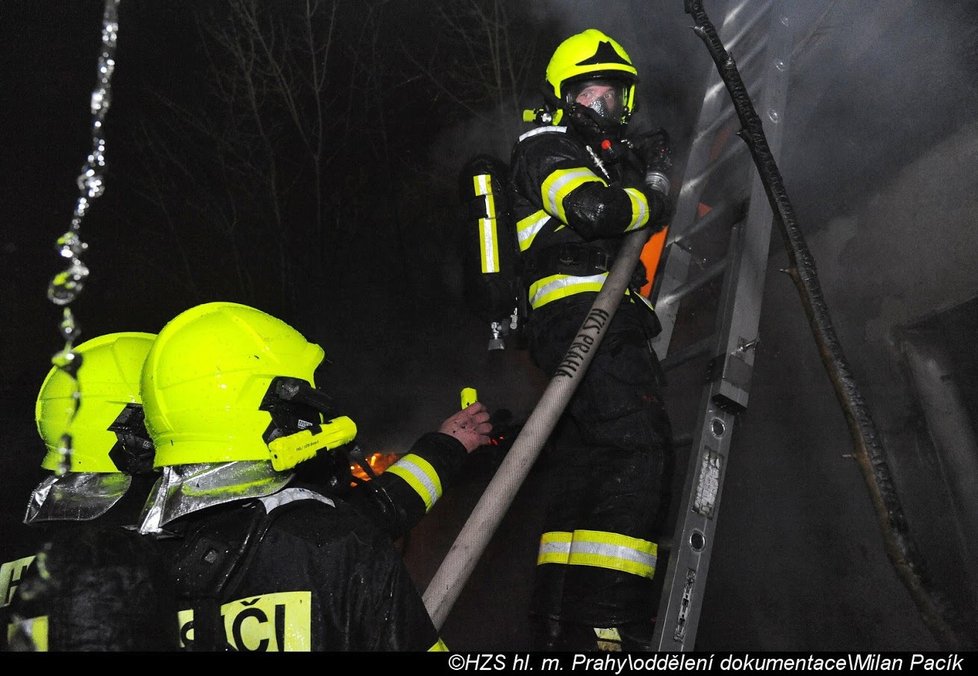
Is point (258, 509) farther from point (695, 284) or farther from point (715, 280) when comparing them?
point (715, 280)

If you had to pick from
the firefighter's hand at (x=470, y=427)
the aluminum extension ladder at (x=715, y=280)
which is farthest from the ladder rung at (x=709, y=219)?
the firefighter's hand at (x=470, y=427)

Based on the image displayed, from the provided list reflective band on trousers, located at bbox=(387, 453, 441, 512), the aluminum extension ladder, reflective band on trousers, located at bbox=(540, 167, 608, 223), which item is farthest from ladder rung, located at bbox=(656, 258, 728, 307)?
reflective band on trousers, located at bbox=(387, 453, 441, 512)

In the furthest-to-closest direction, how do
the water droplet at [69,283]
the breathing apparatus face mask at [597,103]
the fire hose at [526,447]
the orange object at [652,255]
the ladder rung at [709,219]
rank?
1. the water droplet at [69,283]
2. the orange object at [652,255]
3. the ladder rung at [709,219]
4. the breathing apparatus face mask at [597,103]
5. the fire hose at [526,447]

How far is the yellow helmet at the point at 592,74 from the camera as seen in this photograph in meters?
3.05

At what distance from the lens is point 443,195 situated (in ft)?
37.3

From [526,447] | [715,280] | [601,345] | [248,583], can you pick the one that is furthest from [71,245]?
[248,583]

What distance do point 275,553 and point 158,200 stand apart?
11.2 m

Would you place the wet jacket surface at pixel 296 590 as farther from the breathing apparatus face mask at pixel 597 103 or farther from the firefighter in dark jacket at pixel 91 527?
the breathing apparatus face mask at pixel 597 103

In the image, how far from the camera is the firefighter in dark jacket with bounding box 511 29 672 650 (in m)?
2.51

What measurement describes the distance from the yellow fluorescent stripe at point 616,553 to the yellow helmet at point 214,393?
106 centimetres

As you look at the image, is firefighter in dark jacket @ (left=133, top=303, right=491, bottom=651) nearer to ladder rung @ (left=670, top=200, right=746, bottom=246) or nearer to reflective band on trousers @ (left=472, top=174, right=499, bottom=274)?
reflective band on trousers @ (left=472, top=174, right=499, bottom=274)

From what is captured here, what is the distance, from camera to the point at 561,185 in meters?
2.79

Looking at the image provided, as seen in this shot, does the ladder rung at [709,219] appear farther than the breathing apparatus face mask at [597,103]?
Yes

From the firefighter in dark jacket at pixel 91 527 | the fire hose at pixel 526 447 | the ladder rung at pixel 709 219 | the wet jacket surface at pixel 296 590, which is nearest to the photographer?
the firefighter in dark jacket at pixel 91 527
